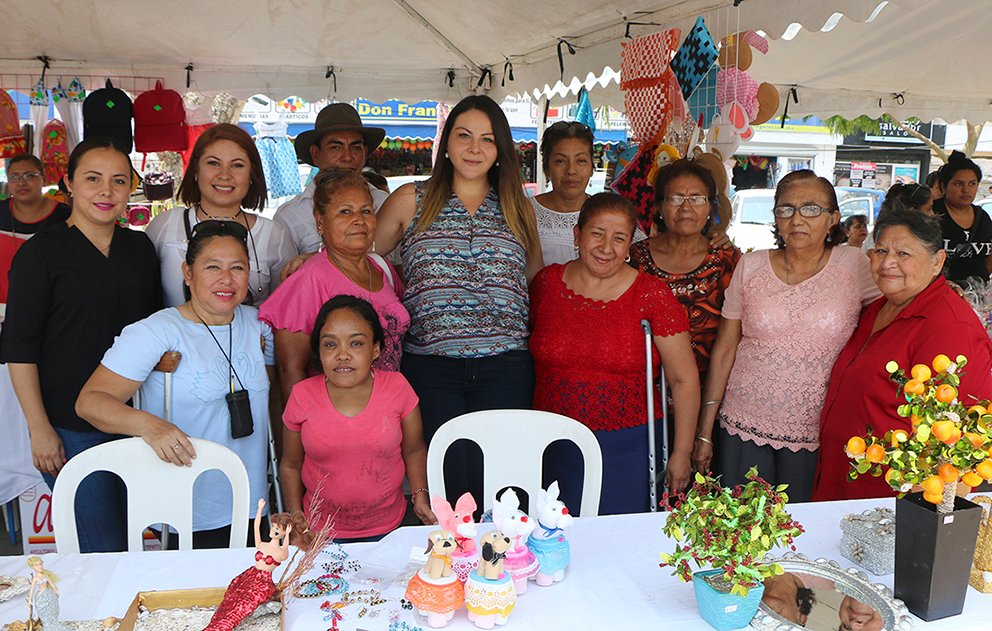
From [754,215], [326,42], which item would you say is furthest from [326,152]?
[754,215]

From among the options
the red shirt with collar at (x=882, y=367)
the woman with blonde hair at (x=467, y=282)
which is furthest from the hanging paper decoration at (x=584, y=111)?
the red shirt with collar at (x=882, y=367)

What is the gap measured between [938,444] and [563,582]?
78 cm

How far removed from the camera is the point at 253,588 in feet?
4.54

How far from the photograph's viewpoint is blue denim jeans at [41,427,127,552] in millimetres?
2246

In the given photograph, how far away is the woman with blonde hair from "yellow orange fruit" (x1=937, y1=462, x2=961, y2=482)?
4.79 feet

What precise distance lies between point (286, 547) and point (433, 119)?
12879mm

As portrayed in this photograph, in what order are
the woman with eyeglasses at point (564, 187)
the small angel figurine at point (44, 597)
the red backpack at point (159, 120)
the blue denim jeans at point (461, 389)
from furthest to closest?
the red backpack at point (159, 120), the woman with eyeglasses at point (564, 187), the blue denim jeans at point (461, 389), the small angel figurine at point (44, 597)

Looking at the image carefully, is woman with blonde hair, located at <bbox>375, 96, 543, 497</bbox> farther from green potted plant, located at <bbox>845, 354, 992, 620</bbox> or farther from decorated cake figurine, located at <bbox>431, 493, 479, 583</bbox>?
green potted plant, located at <bbox>845, 354, 992, 620</bbox>

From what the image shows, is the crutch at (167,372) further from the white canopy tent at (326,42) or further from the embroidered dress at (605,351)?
the white canopy tent at (326,42)

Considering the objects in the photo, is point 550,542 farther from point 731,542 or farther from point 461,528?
point 731,542

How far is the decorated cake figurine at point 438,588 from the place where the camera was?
141 centimetres

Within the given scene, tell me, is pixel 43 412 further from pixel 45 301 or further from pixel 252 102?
pixel 252 102

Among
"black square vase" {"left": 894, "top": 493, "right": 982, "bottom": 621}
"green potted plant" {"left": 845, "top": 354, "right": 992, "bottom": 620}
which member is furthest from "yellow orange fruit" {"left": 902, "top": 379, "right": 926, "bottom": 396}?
"black square vase" {"left": 894, "top": 493, "right": 982, "bottom": 621}

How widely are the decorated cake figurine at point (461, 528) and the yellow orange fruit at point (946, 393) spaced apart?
2.94 ft
